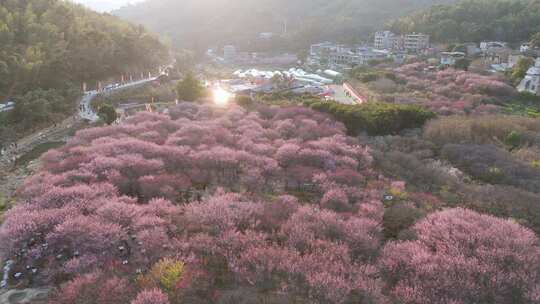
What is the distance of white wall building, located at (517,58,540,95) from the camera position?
3266 centimetres

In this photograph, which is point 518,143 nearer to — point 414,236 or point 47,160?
point 414,236

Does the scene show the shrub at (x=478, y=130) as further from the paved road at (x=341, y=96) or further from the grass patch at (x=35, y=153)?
the grass patch at (x=35, y=153)

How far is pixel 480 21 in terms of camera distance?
6831 centimetres

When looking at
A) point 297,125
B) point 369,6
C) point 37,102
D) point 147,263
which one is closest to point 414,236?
point 147,263

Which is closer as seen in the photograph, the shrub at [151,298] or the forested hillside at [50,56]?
the shrub at [151,298]

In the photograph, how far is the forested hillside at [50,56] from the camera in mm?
25219

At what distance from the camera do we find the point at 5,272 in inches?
306

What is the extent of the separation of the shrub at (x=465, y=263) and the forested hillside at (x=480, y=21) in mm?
66465

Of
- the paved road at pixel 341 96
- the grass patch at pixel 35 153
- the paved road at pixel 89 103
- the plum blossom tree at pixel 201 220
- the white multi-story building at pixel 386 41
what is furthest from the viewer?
the white multi-story building at pixel 386 41

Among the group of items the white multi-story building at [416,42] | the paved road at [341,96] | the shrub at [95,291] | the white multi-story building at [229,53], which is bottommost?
the paved road at [341,96]

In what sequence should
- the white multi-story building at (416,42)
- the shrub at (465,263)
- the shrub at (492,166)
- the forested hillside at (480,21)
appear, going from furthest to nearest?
the white multi-story building at (416,42) → the forested hillside at (480,21) → the shrub at (492,166) → the shrub at (465,263)

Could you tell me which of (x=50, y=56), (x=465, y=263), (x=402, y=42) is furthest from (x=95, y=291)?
(x=402, y=42)

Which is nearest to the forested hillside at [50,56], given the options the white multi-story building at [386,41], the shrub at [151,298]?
the shrub at [151,298]

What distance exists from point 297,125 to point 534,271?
1248 cm
